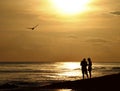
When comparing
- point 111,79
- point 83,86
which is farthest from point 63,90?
point 111,79

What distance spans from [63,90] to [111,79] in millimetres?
5018

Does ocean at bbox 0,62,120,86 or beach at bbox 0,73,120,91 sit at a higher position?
ocean at bbox 0,62,120,86

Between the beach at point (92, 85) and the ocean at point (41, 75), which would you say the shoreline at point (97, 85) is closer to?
the beach at point (92, 85)

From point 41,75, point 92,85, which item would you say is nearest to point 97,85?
point 92,85

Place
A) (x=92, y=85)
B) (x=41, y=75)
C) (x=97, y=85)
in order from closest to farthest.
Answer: (x=97, y=85) → (x=92, y=85) → (x=41, y=75)

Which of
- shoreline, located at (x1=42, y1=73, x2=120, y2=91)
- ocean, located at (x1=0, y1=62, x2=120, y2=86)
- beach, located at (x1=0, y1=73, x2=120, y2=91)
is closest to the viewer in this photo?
shoreline, located at (x1=42, y1=73, x2=120, y2=91)

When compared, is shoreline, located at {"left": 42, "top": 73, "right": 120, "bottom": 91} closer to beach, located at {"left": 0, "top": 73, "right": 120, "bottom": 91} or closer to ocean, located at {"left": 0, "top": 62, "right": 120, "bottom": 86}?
beach, located at {"left": 0, "top": 73, "right": 120, "bottom": 91}

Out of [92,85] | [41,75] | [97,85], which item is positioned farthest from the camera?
[41,75]

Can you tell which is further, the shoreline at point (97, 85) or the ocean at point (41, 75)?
the ocean at point (41, 75)

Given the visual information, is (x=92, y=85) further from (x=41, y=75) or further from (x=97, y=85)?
(x=41, y=75)

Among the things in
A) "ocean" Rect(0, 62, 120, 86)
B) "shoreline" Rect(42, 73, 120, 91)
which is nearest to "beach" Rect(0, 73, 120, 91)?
"shoreline" Rect(42, 73, 120, 91)

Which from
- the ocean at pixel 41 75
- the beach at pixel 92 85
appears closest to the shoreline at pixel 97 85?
the beach at pixel 92 85

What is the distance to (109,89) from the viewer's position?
83.4 feet

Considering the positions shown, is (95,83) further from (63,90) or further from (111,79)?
(63,90)
